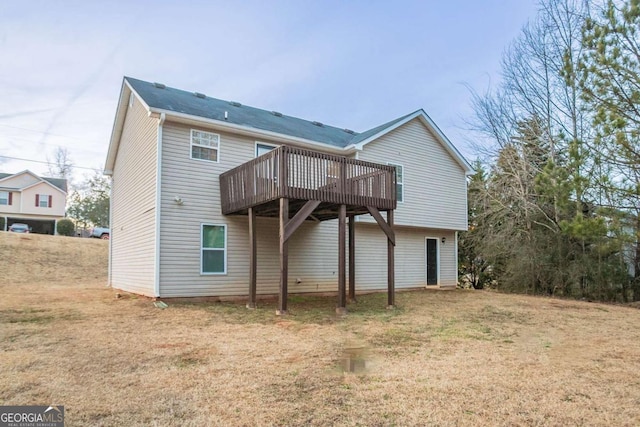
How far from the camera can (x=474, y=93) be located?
18172 mm

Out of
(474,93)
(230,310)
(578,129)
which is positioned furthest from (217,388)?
(474,93)

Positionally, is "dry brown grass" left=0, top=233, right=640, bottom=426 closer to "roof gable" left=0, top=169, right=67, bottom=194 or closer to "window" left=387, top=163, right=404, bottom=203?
"window" left=387, top=163, right=404, bottom=203

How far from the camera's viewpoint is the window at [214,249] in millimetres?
10805

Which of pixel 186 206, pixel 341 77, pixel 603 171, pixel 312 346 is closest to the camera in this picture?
pixel 312 346

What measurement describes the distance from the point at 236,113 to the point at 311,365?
931 cm

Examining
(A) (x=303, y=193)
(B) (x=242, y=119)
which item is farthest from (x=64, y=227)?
(A) (x=303, y=193)

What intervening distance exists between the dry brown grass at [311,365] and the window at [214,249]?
41.8 inches

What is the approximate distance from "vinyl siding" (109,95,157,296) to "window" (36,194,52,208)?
82.7 ft

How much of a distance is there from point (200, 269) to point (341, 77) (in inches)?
513

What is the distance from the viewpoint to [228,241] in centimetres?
1122

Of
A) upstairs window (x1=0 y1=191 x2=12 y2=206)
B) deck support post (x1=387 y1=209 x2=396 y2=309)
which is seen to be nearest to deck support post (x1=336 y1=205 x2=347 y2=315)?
deck support post (x1=387 y1=209 x2=396 y2=309)

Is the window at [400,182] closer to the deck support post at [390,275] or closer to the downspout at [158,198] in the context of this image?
the deck support post at [390,275]

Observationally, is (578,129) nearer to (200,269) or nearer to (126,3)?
(200,269)

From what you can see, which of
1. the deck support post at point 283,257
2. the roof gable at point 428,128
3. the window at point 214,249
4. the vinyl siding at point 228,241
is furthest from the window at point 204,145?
the roof gable at point 428,128
